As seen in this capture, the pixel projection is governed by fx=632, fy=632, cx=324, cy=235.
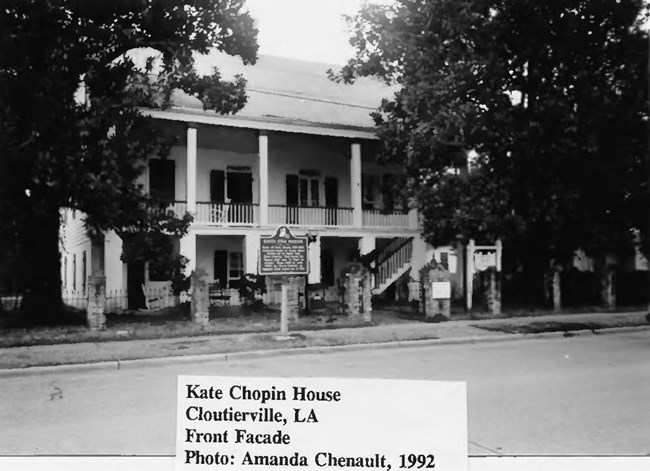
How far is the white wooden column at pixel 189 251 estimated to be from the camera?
37.4 feet

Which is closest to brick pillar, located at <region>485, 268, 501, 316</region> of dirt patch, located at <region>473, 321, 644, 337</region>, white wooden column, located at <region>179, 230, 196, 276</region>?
dirt patch, located at <region>473, 321, 644, 337</region>

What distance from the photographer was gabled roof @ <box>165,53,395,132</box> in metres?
8.26

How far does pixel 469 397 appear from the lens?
617 centimetres

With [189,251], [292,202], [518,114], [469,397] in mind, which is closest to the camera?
[469,397]

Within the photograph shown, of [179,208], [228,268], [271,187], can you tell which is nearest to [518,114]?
[271,187]

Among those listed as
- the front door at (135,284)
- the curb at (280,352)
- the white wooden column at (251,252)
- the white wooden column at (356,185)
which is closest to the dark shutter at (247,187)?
the white wooden column at (251,252)

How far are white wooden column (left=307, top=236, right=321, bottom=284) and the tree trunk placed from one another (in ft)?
14.6

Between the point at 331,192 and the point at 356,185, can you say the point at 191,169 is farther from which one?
the point at 356,185

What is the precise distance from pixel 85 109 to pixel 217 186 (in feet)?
8.29

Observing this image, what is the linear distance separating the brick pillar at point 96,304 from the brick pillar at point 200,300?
5.00 feet

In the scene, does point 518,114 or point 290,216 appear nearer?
point 518,114

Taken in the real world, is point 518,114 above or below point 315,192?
above

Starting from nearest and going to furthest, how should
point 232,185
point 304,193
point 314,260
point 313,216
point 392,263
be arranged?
point 232,185 < point 304,193 < point 313,216 < point 392,263 < point 314,260
